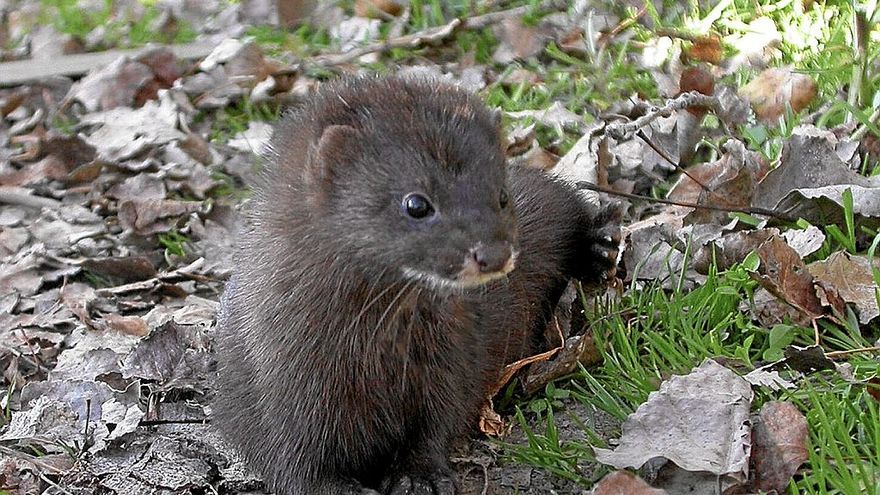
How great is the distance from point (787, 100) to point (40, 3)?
648 cm

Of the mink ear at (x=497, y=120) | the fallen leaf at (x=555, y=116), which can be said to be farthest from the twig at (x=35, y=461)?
the fallen leaf at (x=555, y=116)

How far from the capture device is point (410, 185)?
2818 mm

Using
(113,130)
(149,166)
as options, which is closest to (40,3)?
(113,130)

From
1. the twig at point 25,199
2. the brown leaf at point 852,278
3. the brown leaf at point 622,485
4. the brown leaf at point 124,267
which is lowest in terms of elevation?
the twig at point 25,199

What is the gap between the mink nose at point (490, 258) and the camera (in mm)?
→ 2727

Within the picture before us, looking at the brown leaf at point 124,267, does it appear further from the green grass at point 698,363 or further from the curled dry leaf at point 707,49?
the curled dry leaf at point 707,49

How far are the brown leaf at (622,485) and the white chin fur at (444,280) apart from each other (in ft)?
1.94

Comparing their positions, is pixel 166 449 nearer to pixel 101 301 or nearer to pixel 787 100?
pixel 101 301

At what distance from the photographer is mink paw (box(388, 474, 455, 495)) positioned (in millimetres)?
3242

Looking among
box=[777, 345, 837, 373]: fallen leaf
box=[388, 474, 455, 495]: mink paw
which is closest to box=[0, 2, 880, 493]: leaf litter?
box=[777, 345, 837, 373]: fallen leaf

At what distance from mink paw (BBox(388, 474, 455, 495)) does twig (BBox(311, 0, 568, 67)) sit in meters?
3.82

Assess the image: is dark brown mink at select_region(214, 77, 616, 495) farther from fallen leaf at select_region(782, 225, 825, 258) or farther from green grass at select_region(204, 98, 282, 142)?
green grass at select_region(204, 98, 282, 142)

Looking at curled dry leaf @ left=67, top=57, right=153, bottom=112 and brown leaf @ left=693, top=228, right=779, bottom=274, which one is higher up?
brown leaf @ left=693, top=228, right=779, bottom=274

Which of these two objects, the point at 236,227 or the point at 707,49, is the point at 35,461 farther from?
the point at 707,49
